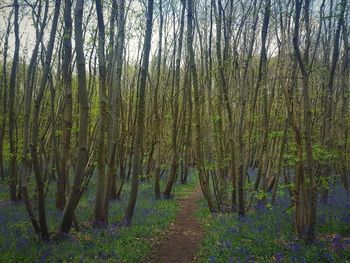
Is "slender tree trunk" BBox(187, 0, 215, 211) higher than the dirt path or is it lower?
higher

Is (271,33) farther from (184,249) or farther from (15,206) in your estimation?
(15,206)

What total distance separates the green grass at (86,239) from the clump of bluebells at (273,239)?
1677 millimetres

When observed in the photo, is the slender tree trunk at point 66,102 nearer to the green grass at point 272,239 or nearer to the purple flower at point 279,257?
the green grass at point 272,239

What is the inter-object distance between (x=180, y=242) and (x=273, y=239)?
8.88ft

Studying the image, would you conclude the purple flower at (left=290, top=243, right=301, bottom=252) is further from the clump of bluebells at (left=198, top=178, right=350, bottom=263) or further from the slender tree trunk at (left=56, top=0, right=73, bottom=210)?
the slender tree trunk at (left=56, top=0, right=73, bottom=210)

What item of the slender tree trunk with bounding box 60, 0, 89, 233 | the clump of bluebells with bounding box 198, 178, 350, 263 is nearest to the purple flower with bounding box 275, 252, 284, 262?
the clump of bluebells with bounding box 198, 178, 350, 263

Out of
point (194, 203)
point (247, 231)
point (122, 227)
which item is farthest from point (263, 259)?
point (194, 203)

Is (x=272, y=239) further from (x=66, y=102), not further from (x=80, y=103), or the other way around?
(x=66, y=102)

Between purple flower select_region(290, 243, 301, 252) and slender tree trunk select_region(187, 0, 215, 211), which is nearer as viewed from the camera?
purple flower select_region(290, 243, 301, 252)

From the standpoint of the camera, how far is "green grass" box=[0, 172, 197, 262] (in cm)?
640

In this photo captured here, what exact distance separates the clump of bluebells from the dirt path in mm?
345

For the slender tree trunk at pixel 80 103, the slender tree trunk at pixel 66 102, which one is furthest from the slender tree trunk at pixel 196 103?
the slender tree trunk at pixel 80 103

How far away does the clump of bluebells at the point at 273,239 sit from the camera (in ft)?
19.5

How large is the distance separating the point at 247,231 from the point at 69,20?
23.1ft
